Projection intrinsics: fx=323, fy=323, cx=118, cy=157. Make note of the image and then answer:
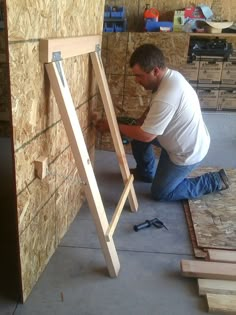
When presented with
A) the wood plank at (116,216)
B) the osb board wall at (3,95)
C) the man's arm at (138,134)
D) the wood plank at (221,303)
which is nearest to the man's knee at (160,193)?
the wood plank at (116,216)

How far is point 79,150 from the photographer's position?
168cm

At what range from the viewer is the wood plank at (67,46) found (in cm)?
147

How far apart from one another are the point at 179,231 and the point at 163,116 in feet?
2.77

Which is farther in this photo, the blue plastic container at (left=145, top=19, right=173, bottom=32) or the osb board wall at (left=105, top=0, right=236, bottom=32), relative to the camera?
the osb board wall at (left=105, top=0, right=236, bottom=32)

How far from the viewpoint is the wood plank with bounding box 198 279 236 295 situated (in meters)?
1.78

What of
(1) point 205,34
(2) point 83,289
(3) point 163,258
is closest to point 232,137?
(1) point 205,34

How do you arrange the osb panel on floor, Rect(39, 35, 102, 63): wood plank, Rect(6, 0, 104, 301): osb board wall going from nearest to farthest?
Rect(6, 0, 104, 301): osb board wall < Rect(39, 35, 102, 63): wood plank < the osb panel on floor

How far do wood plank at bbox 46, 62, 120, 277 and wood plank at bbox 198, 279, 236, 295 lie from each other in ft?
1.60

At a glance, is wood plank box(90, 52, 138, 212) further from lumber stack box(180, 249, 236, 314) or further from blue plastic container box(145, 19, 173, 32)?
blue plastic container box(145, 19, 173, 32)

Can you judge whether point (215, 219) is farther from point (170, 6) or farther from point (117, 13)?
point (170, 6)

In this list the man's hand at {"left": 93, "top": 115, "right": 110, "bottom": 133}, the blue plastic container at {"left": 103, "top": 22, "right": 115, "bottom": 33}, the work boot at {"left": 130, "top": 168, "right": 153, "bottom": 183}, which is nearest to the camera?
the man's hand at {"left": 93, "top": 115, "right": 110, "bottom": 133}

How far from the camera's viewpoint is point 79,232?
2275 millimetres

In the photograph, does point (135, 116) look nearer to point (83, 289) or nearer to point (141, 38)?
point (141, 38)

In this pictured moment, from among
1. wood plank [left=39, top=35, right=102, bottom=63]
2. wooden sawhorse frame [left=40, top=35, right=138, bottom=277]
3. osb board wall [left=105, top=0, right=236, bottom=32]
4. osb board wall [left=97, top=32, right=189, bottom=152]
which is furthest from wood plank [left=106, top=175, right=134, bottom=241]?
osb board wall [left=105, top=0, right=236, bottom=32]
